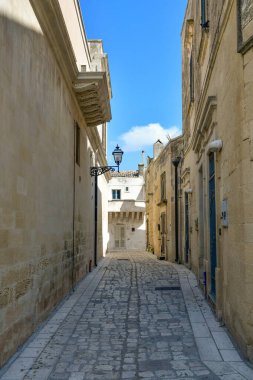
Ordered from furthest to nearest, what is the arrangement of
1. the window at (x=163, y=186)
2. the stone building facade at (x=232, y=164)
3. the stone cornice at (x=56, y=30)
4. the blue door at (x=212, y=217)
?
1. the window at (x=163, y=186)
2. the blue door at (x=212, y=217)
3. the stone cornice at (x=56, y=30)
4. the stone building facade at (x=232, y=164)

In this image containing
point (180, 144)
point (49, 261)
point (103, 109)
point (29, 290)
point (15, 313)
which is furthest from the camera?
point (180, 144)

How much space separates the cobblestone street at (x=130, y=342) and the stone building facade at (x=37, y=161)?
331mm

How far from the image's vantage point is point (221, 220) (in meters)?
5.78

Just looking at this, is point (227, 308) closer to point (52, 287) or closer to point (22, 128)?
point (52, 287)

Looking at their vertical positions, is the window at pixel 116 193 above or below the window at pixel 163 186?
above

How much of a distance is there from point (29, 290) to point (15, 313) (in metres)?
0.62

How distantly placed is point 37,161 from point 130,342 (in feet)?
8.89

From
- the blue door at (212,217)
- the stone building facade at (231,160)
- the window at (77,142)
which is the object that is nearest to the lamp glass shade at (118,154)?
the window at (77,142)

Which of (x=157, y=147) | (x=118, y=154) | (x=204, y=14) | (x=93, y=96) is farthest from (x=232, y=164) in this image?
(x=157, y=147)

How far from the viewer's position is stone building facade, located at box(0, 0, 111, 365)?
4.33 metres

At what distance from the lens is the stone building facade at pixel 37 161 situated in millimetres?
4332

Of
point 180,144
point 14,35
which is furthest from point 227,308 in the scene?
point 180,144

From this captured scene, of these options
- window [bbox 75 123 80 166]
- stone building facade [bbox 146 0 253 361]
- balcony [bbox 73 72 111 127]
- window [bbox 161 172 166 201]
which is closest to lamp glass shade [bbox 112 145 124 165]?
balcony [bbox 73 72 111 127]

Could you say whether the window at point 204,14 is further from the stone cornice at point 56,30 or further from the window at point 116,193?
the window at point 116,193
